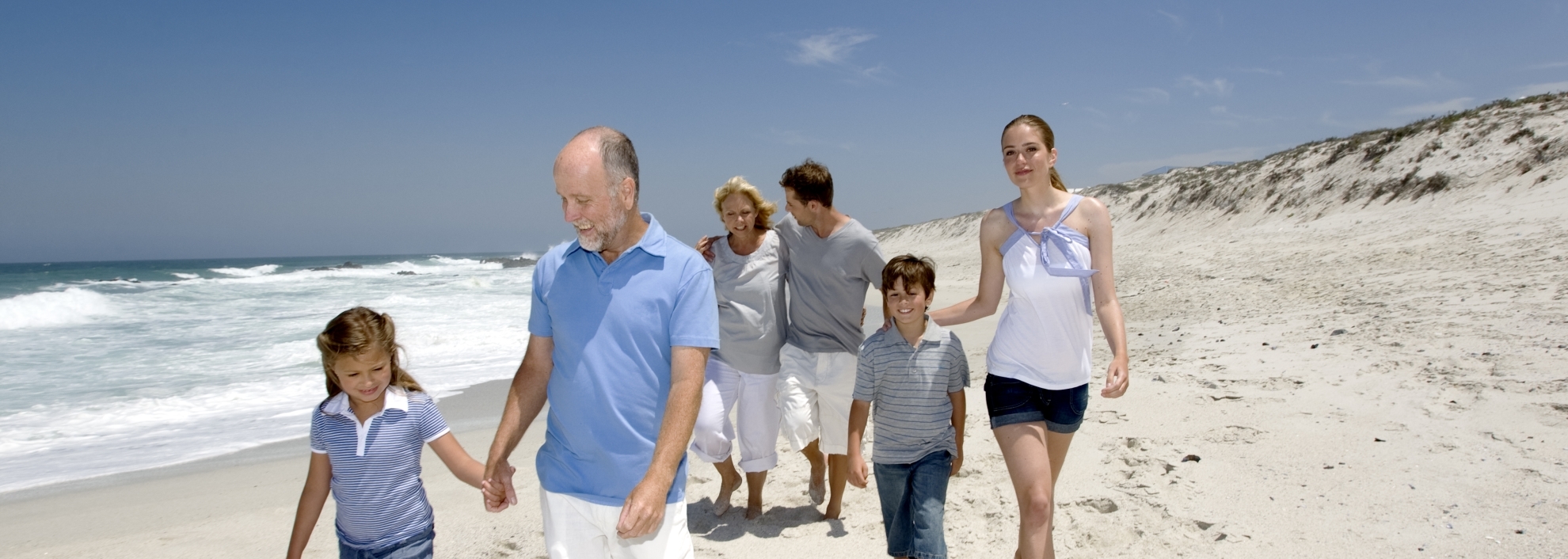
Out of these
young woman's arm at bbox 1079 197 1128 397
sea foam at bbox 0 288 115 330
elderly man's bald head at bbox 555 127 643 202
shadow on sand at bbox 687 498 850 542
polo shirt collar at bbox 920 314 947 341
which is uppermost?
elderly man's bald head at bbox 555 127 643 202

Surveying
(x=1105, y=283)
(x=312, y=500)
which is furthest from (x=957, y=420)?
(x=312, y=500)

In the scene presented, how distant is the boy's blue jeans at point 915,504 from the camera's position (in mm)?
2881

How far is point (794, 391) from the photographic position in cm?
396

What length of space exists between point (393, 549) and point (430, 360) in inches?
357

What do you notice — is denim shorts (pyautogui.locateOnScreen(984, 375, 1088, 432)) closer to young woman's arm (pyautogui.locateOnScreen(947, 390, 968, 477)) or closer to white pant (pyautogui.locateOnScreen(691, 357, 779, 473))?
young woman's arm (pyautogui.locateOnScreen(947, 390, 968, 477))

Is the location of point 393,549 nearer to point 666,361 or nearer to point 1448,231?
point 666,361


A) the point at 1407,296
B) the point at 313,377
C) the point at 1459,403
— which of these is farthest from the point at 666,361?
the point at 313,377

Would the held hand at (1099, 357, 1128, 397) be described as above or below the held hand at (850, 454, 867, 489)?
above

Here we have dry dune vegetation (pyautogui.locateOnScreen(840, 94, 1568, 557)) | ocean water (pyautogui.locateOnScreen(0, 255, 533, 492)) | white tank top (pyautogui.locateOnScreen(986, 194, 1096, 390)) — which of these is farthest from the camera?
ocean water (pyautogui.locateOnScreen(0, 255, 533, 492))

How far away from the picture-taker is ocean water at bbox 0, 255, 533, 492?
20.4 ft

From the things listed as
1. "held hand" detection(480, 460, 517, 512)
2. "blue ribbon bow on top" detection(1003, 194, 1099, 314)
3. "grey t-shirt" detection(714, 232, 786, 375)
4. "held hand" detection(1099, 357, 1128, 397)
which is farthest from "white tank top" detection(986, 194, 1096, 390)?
"held hand" detection(480, 460, 517, 512)

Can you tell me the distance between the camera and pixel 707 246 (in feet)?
13.9

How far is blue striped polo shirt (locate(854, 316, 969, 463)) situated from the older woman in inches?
37.4

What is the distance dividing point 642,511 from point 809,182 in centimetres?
241
